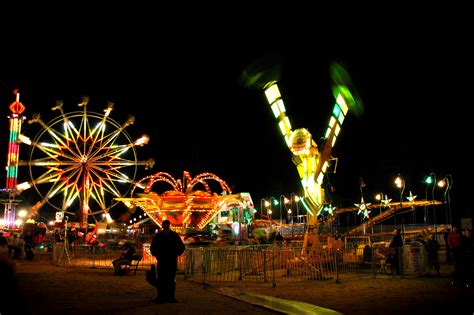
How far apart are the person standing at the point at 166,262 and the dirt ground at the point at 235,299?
28 cm

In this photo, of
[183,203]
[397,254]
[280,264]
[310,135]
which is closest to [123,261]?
[280,264]

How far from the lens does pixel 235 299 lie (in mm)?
8859

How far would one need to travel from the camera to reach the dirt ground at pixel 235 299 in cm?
760

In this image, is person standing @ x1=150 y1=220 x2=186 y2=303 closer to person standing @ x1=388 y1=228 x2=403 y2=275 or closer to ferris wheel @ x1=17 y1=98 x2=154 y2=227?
person standing @ x1=388 y1=228 x2=403 y2=275

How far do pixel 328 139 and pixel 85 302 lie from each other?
37.5ft

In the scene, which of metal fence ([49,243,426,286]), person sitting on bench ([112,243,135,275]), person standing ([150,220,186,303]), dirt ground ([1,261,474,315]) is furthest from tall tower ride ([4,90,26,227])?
person standing ([150,220,186,303])

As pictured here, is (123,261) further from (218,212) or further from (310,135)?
(218,212)

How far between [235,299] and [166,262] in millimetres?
1609

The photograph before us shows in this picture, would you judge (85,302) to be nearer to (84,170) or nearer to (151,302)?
(151,302)

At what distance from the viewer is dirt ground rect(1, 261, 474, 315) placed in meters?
7.60

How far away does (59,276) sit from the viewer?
43.8ft

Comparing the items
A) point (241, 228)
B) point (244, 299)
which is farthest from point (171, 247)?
point (241, 228)

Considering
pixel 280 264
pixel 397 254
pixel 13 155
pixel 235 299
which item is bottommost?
pixel 235 299

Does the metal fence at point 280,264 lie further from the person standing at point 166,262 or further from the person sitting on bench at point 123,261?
the person standing at point 166,262
